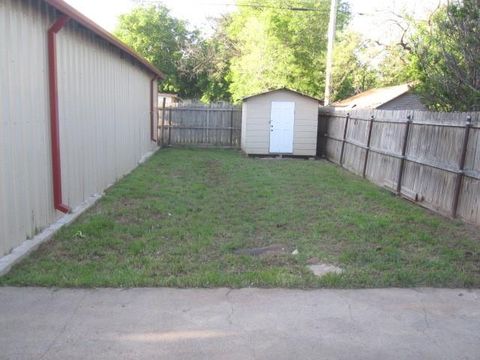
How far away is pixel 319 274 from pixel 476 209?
11.7 feet

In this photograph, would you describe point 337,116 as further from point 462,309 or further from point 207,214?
point 462,309

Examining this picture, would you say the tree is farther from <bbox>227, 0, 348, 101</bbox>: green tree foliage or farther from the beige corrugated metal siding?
the beige corrugated metal siding

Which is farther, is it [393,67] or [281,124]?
[393,67]

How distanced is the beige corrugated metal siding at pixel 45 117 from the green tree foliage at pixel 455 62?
6.29 metres

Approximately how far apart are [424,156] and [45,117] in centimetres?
657

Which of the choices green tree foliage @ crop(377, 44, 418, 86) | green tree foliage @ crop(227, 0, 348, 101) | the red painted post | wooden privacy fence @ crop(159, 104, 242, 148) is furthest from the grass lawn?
green tree foliage @ crop(377, 44, 418, 86)

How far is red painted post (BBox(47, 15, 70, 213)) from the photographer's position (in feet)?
21.6

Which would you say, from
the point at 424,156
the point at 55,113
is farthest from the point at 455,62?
the point at 55,113

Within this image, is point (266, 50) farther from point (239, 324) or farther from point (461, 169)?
point (239, 324)

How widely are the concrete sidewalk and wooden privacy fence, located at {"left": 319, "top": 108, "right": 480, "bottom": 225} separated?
3495 millimetres

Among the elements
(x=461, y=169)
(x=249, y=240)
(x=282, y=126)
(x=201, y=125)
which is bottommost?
(x=249, y=240)

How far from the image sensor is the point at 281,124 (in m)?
17.8

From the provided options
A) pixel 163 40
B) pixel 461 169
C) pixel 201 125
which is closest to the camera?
pixel 461 169

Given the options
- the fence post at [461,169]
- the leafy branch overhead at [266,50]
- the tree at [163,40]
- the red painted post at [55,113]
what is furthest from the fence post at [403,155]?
the tree at [163,40]
